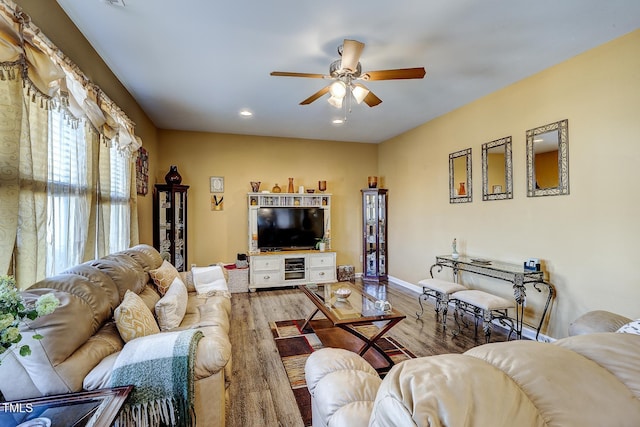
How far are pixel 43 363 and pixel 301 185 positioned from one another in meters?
5.06

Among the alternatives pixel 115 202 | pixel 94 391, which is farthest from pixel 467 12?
pixel 115 202

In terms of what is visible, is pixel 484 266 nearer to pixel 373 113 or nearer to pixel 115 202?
pixel 373 113

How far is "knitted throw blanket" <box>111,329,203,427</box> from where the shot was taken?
1.34 metres

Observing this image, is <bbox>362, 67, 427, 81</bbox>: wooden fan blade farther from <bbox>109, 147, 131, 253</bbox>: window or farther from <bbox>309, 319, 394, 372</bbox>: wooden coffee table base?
<bbox>109, 147, 131, 253</bbox>: window

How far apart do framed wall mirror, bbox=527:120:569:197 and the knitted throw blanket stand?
3.60 metres

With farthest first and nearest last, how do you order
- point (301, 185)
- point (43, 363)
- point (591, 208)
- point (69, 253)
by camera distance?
point (301, 185)
point (591, 208)
point (69, 253)
point (43, 363)

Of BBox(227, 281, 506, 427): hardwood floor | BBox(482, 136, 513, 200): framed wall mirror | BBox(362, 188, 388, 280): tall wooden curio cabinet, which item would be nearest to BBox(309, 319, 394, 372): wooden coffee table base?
BBox(227, 281, 506, 427): hardwood floor

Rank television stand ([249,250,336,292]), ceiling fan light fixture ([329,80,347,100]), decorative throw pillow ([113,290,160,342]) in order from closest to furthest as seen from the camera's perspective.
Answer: decorative throw pillow ([113,290,160,342]) < ceiling fan light fixture ([329,80,347,100]) < television stand ([249,250,336,292])

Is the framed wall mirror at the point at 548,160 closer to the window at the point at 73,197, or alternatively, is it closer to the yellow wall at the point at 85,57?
the window at the point at 73,197

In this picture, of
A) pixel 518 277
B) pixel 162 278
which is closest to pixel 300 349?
pixel 162 278

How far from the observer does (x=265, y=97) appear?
384cm

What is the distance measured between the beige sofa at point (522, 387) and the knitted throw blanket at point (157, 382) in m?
1.10

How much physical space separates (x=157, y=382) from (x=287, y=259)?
165 inches

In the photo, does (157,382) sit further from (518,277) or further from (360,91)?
(518,277)
